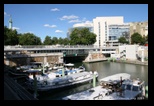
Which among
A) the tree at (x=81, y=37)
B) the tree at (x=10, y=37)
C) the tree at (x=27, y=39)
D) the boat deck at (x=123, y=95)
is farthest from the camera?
the tree at (x=81, y=37)

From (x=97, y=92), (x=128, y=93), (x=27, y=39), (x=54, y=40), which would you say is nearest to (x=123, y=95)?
(x=128, y=93)

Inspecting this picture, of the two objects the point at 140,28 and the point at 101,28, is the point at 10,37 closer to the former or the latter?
the point at 101,28

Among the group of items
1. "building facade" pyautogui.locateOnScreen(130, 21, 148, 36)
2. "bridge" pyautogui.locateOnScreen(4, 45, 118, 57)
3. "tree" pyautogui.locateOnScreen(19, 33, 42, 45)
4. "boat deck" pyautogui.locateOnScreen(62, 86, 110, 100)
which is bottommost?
"boat deck" pyautogui.locateOnScreen(62, 86, 110, 100)

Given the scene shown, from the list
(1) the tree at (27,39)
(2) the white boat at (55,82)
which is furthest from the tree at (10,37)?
(2) the white boat at (55,82)

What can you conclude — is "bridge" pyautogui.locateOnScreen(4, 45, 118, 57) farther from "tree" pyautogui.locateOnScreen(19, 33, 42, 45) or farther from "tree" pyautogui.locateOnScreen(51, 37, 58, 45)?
"tree" pyautogui.locateOnScreen(51, 37, 58, 45)

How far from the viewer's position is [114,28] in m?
37.7

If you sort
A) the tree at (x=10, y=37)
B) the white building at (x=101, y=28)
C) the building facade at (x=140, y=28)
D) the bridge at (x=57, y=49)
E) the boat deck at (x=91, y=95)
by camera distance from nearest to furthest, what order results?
the boat deck at (x=91, y=95)
the bridge at (x=57, y=49)
the tree at (x=10, y=37)
the building facade at (x=140, y=28)
the white building at (x=101, y=28)

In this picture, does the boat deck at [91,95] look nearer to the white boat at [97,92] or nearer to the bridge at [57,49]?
the white boat at [97,92]

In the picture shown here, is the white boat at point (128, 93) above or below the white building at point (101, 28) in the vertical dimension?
below

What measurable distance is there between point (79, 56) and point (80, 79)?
42.6 feet

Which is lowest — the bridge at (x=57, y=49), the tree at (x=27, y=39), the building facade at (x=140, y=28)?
the bridge at (x=57, y=49)

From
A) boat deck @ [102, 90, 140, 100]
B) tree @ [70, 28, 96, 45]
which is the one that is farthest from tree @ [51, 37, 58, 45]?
boat deck @ [102, 90, 140, 100]
